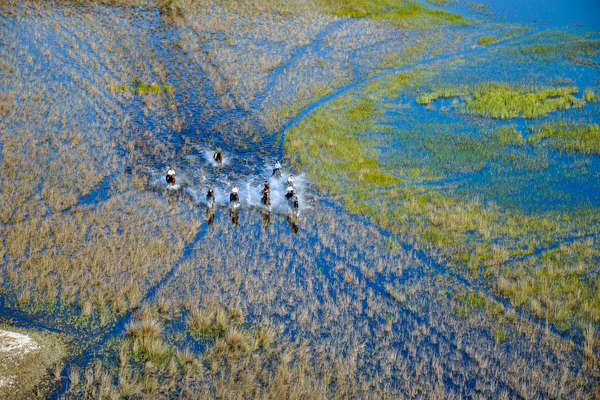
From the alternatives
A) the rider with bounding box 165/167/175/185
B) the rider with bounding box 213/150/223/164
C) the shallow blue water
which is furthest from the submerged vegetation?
the shallow blue water

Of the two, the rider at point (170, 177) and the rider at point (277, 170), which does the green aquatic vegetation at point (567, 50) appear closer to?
the rider at point (277, 170)

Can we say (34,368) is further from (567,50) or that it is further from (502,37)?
(502,37)

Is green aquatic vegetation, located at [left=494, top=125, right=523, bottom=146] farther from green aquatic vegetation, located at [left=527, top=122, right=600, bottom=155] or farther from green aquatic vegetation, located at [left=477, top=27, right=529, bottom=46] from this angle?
green aquatic vegetation, located at [left=477, top=27, right=529, bottom=46]

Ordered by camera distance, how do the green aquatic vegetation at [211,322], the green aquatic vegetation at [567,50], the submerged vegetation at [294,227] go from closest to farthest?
the submerged vegetation at [294,227], the green aquatic vegetation at [211,322], the green aquatic vegetation at [567,50]

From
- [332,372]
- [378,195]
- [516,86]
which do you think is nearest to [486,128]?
[516,86]

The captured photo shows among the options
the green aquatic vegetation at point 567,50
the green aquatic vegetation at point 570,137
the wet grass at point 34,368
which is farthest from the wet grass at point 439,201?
the green aquatic vegetation at point 567,50

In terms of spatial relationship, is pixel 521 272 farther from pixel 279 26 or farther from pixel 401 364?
pixel 279 26
